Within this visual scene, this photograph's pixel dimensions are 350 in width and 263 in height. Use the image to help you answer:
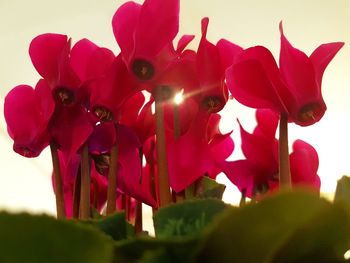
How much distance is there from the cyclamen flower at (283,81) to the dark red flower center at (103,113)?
100mm

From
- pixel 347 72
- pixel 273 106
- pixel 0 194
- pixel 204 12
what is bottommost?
pixel 273 106

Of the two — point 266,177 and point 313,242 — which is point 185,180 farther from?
point 313,242

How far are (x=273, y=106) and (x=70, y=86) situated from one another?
161 millimetres

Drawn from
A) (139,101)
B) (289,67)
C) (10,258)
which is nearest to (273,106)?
(289,67)

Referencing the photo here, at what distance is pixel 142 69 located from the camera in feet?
1.32

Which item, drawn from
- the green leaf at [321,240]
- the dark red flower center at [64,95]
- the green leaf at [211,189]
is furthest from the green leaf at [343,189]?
the dark red flower center at [64,95]

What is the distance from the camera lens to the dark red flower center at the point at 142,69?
401mm

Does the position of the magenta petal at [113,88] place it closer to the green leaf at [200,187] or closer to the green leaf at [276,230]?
the green leaf at [200,187]

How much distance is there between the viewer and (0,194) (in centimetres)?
177

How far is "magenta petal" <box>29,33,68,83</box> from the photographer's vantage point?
45 centimetres

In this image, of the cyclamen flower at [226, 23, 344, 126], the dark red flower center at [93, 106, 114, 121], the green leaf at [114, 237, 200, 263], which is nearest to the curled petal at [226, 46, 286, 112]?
the cyclamen flower at [226, 23, 344, 126]

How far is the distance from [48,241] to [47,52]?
0.31m

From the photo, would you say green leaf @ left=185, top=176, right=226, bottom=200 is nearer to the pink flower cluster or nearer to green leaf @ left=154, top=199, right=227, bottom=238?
the pink flower cluster

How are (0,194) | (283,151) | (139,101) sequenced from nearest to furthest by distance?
(283,151), (139,101), (0,194)
